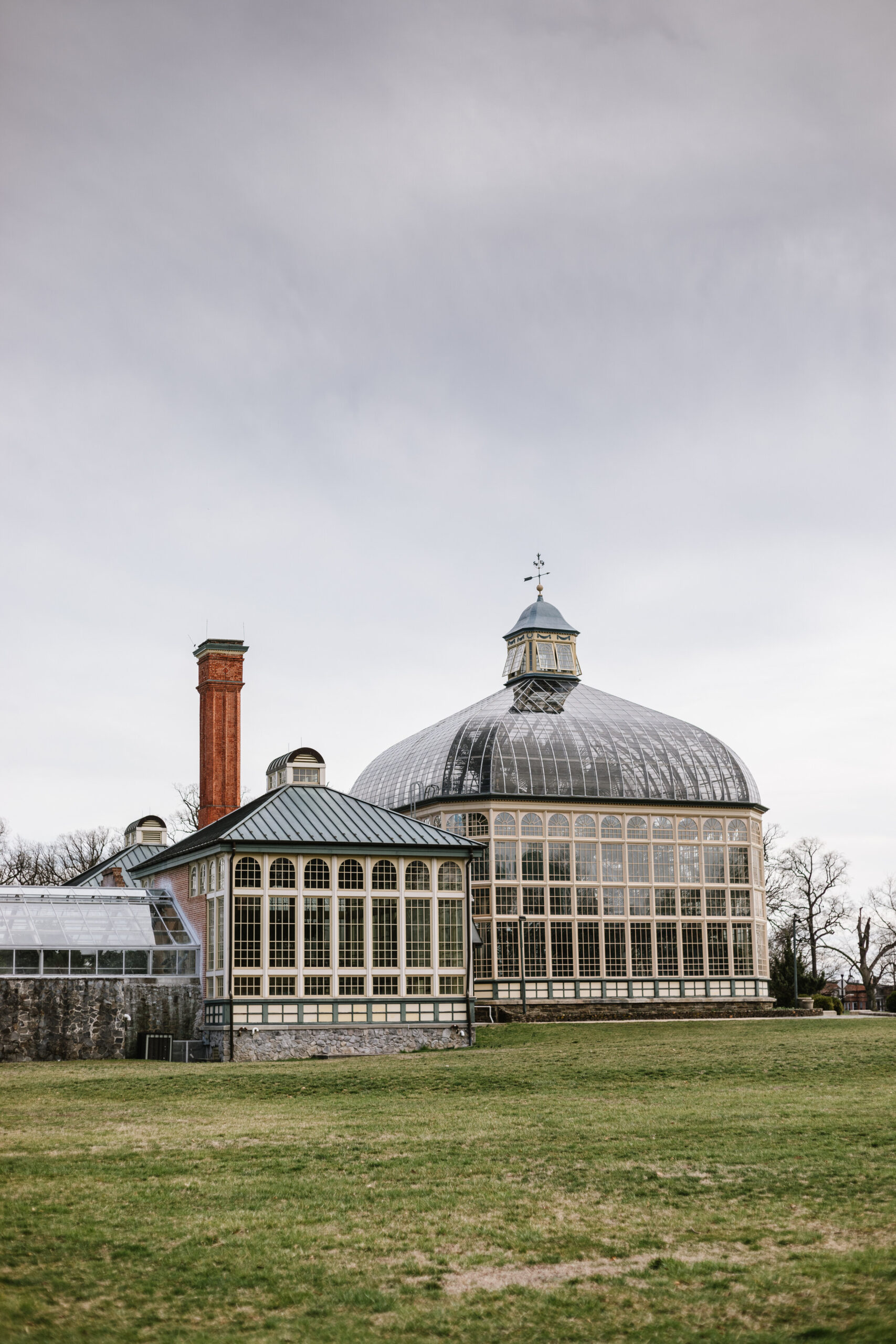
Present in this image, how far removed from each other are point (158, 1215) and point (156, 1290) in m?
2.50

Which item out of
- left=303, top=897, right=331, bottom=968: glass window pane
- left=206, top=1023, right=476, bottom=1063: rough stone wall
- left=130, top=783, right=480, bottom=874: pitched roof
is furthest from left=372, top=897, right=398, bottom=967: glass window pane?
left=206, top=1023, right=476, bottom=1063: rough stone wall

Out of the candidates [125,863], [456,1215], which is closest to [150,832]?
[125,863]

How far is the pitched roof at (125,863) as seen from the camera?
154 feet

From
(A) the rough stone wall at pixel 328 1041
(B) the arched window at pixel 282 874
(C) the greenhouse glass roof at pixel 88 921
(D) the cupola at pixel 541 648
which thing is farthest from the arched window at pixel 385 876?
(D) the cupola at pixel 541 648

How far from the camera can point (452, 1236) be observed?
11812mm

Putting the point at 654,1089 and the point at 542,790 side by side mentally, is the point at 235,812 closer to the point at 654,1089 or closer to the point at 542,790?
the point at 542,790

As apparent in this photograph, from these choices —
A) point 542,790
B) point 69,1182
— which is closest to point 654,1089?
point 69,1182

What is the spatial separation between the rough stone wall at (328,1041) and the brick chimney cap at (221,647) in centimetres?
1701

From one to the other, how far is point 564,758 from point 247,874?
18.1 metres

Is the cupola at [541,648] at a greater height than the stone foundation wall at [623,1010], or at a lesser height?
greater

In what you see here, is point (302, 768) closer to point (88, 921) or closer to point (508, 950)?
point (88, 921)

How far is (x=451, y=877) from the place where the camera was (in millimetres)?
37438

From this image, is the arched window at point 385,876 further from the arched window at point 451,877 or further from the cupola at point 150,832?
the cupola at point 150,832

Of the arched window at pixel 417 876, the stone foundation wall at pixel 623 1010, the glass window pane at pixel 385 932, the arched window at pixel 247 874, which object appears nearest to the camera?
the arched window at pixel 247 874
